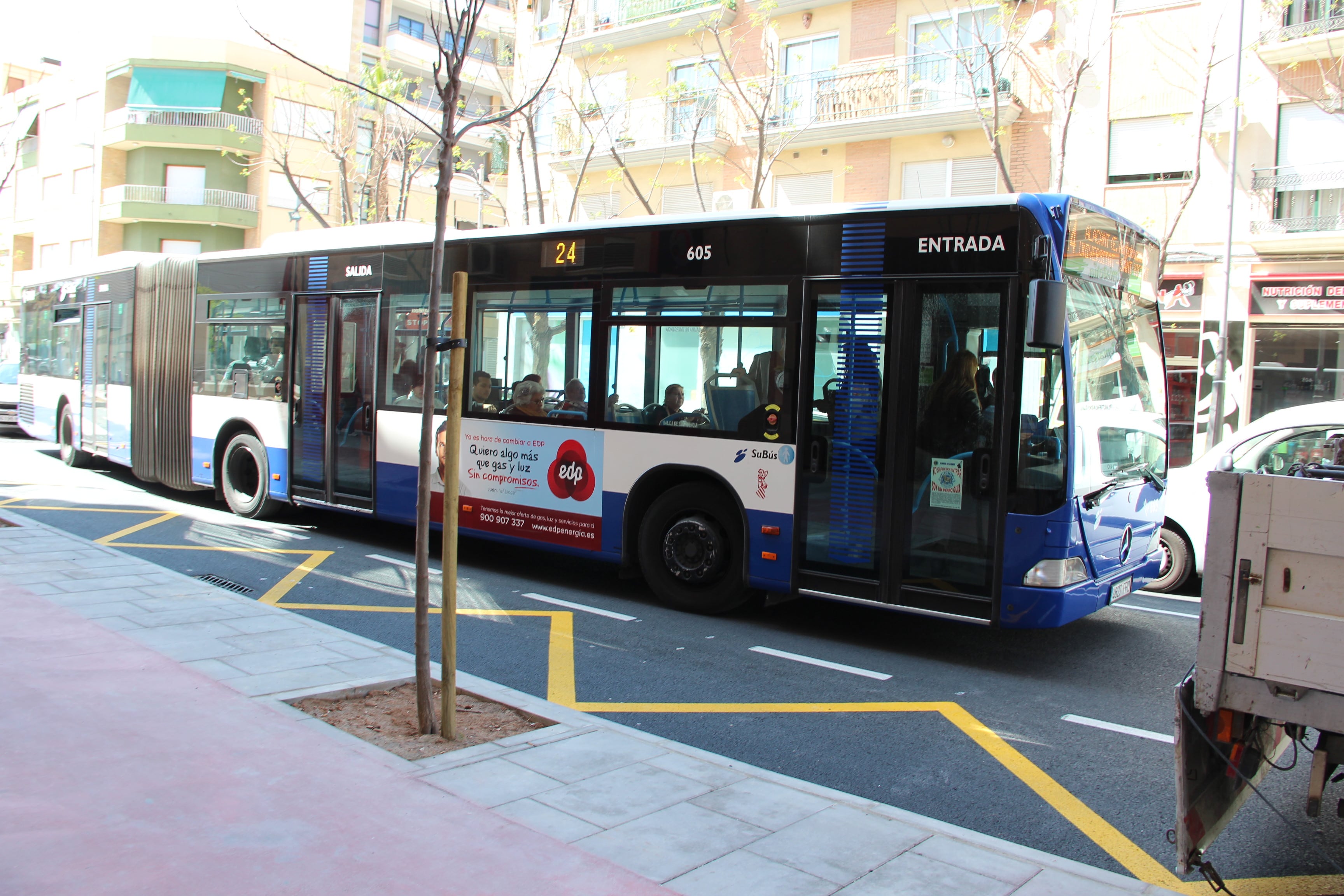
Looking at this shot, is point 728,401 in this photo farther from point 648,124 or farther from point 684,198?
point 648,124

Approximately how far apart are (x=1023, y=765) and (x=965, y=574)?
1.68m

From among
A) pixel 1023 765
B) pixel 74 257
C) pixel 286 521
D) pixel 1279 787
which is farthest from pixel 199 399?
pixel 74 257

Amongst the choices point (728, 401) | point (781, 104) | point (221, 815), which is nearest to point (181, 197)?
point (781, 104)

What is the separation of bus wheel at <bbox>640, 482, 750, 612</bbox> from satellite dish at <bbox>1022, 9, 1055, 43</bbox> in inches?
564

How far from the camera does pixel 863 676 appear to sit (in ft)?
21.7

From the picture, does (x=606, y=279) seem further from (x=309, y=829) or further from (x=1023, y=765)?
(x=309, y=829)

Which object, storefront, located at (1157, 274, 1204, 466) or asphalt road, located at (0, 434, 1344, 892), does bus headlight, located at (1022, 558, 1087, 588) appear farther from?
storefront, located at (1157, 274, 1204, 466)

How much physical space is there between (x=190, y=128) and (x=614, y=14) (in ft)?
70.1

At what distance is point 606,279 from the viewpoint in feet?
27.5

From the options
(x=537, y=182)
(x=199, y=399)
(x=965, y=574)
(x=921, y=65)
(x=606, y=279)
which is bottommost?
(x=965, y=574)

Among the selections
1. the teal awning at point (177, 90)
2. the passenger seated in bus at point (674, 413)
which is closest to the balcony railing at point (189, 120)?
the teal awning at point (177, 90)

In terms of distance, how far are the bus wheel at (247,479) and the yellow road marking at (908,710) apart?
1667 mm

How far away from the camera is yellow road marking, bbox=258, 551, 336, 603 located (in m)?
8.03

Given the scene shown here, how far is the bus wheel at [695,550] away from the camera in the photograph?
7840 millimetres
